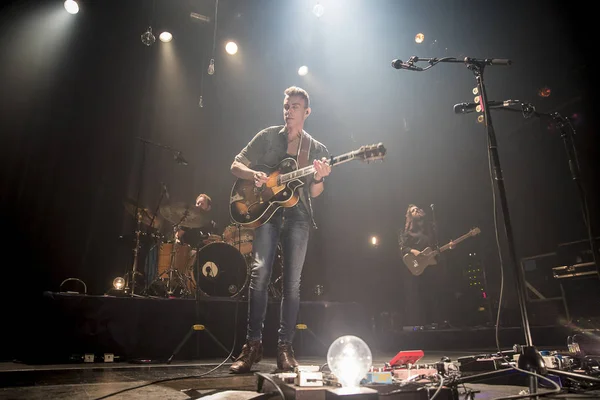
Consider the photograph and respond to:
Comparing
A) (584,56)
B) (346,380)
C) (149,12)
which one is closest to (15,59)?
(149,12)

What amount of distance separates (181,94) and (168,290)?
14.0 feet

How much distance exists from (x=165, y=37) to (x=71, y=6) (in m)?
1.56

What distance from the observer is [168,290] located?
18.5 ft

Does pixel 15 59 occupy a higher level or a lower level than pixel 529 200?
higher

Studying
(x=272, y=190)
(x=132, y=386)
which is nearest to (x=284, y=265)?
(x=272, y=190)

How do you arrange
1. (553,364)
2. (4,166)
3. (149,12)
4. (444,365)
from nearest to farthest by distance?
(444,365) < (553,364) < (4,166) < (149,12)

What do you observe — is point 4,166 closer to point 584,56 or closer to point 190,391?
point 190,391

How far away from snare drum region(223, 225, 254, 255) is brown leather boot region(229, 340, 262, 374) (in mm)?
2989

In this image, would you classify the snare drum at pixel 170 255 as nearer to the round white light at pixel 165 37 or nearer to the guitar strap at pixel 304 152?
the guitar strap at pixel 304 152

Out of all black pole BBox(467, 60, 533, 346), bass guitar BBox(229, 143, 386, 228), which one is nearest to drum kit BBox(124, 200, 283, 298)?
bass guitar BBox(229, 143, 386, 228)

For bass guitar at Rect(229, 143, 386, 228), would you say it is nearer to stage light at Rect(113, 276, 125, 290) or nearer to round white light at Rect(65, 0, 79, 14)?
stage light at Rect(113, 276, 125, 290)

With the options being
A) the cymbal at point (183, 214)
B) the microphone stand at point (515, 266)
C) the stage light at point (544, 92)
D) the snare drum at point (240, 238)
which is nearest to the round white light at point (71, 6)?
the cymbal at point (183, 214)

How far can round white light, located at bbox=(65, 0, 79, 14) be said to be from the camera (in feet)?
21.4

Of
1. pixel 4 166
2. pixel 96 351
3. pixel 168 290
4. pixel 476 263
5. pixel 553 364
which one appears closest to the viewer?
pixel 553 364
